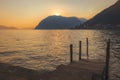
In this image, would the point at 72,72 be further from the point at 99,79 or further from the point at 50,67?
the point at 50,67

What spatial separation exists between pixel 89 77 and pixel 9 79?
20.6ft

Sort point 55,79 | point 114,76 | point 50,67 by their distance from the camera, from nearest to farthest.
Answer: point 55,79 < point 114,76 < point 50,67

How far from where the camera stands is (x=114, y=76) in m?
25.6

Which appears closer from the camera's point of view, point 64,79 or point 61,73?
point 64,79

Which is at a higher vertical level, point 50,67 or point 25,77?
point 25,77

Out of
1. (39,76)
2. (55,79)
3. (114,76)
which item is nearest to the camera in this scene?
(55,79)

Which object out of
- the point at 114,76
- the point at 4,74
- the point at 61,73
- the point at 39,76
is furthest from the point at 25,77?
the point at 114,76

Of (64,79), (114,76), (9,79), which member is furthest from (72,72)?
(114,76)

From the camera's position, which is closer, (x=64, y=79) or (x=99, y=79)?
(x=64, y=79)

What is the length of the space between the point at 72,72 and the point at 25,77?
4.17 m

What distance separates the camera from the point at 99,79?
16.7 metres

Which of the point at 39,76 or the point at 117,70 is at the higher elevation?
the point at 39,76

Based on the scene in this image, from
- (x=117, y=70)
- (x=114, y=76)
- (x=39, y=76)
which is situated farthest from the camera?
(x=117, y=70)

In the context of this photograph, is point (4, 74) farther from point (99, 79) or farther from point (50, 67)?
point (50, 67)
